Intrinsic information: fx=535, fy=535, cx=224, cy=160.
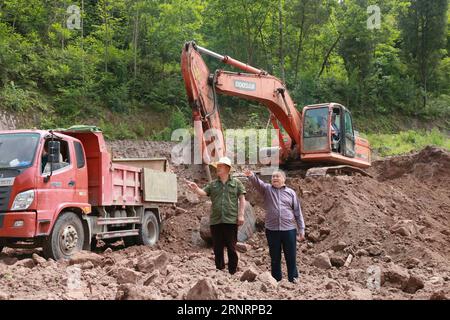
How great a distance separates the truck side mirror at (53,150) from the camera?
26.1 ft

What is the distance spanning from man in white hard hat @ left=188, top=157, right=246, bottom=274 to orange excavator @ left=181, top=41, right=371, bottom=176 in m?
4.64

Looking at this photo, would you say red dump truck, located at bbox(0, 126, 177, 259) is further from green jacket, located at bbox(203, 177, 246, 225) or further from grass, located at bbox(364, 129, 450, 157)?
grass, located at bbox(364, 129, 450, 157)

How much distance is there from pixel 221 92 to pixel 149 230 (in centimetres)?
351

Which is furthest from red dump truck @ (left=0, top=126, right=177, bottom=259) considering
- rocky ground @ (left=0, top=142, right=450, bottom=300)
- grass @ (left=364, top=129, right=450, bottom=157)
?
grass @ (left=364, top=129, right=450, bottom=157)

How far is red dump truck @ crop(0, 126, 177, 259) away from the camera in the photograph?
764cm

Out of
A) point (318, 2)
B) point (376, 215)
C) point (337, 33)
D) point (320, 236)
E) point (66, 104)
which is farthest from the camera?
point (337, 33)

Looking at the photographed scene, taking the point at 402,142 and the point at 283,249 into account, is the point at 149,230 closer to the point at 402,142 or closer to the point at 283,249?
the point at 283,249

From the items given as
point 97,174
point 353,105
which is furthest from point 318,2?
point 97,174

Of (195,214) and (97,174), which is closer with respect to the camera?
(97,174)

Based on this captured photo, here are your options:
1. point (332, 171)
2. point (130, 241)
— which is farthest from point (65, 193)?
point (332, 171)

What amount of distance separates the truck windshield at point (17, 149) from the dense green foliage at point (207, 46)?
1327 centimetres

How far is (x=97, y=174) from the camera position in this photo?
369 inches

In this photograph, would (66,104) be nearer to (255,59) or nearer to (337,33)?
→ (255,59)
